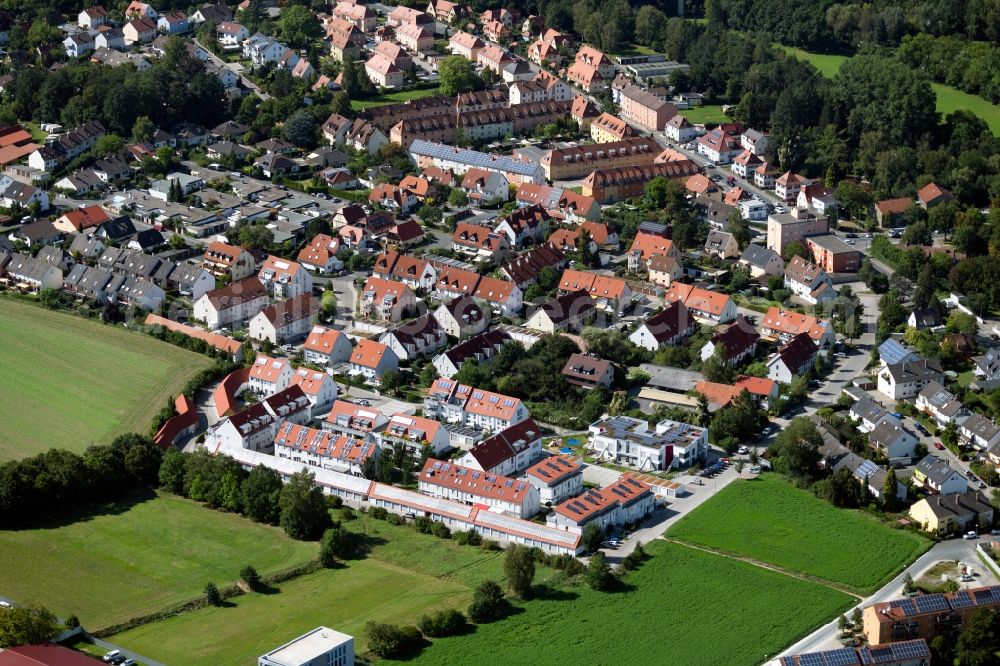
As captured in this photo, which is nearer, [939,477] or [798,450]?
[939,477]

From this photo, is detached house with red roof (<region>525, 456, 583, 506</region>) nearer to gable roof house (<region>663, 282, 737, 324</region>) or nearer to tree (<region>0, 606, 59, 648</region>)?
gable roof house (<region>663, 282, 737, 324</region>)

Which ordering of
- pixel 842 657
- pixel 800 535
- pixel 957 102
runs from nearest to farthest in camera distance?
pixel 842 657, pixel 800 535, pixel 957 102

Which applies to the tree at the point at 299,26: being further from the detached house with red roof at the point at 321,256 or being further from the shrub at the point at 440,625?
the shrub at the point at 440,625

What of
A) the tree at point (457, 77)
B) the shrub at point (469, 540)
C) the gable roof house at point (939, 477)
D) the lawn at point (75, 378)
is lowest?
the lawn at point (75, 378)

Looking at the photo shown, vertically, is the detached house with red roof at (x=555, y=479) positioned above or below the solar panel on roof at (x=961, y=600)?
below

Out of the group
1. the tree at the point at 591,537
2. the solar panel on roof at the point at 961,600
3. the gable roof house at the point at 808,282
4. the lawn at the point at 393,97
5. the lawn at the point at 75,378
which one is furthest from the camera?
the lawn at the point at 393,97

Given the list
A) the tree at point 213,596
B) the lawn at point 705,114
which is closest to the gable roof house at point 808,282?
the lawn at point 705,114

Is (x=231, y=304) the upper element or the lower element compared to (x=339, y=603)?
upper

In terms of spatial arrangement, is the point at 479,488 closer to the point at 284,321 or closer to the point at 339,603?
the point at 339,603

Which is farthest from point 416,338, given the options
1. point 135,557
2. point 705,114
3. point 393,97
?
point 705,114
